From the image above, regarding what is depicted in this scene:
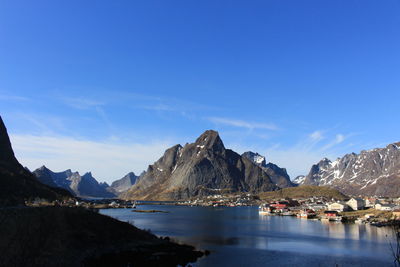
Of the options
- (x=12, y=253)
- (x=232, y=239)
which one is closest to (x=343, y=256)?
(x=232, y=239)

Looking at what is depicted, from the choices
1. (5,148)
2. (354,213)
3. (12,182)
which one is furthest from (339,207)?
(5,148)

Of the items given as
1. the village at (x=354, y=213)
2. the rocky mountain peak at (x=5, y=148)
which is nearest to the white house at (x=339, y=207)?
the village at (x=354, y=213)

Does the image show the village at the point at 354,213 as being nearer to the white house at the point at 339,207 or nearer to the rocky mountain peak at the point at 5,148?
the white house at the point at 339,207

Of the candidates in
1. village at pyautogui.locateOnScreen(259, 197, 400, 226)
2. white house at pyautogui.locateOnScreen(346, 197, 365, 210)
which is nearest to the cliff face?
village at pyautogui.locateOnScreen(259, 197, 400, 226)

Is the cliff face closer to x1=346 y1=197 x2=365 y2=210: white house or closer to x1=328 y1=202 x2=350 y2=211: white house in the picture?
x1=328 y1=202 x2=350 y2=211: white house

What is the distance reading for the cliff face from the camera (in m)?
115

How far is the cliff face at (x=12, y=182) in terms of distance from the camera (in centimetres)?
11456

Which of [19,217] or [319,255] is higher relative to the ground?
[19,217]

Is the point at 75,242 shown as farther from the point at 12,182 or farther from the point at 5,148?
the point at 5,148

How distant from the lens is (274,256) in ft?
194

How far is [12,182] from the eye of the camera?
130875 millimetres

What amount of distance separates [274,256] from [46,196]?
119 meters

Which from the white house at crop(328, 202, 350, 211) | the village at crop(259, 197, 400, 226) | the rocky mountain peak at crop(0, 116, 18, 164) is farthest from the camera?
the white house at crop(328, 202, 350, 211)

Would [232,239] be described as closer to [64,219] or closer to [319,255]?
[319,255]
